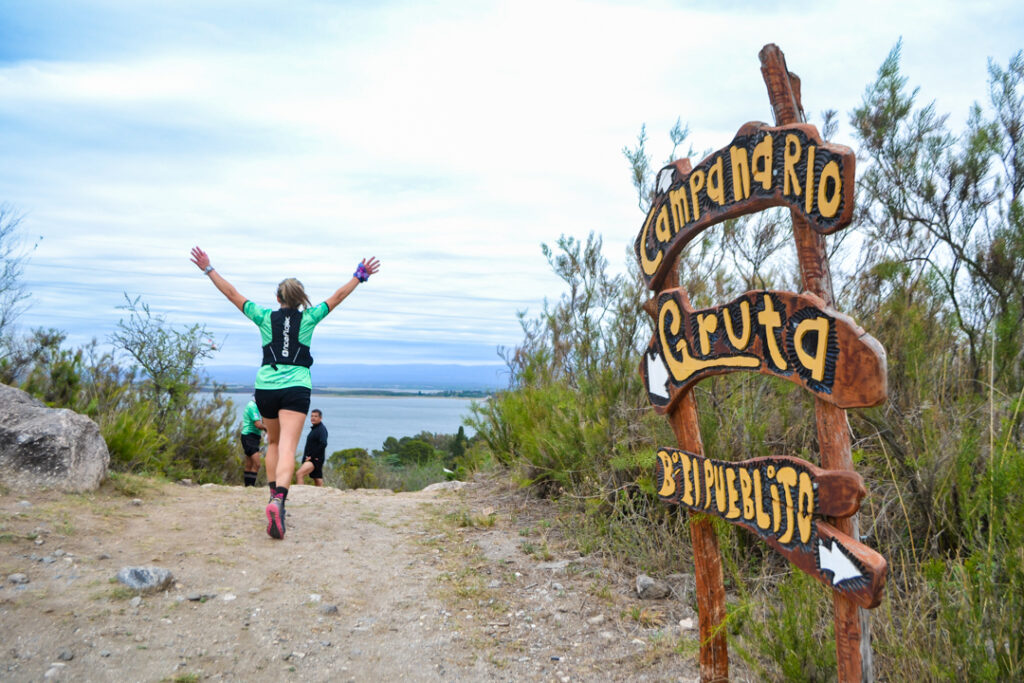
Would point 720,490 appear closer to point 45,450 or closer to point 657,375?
point 657,375

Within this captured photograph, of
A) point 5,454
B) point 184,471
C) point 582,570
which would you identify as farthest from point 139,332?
point 582,570

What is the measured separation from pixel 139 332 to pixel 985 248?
39.2 feet

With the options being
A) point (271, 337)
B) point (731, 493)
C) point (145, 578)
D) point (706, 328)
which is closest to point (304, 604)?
point (145, 578)

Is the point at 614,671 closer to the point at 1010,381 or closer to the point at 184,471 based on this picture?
the point at 1010,381

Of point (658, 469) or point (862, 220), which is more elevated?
point (862, 220)

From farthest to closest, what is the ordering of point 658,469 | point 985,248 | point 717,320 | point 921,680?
point 985,248
point 658,469
point 717,320
point 921,680

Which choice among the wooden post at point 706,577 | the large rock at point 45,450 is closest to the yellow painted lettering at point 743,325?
the wooden post at point 706,577

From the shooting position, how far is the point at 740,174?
3092 millimetres

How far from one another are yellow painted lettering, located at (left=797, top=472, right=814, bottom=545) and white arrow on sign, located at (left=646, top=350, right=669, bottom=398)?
94 cm

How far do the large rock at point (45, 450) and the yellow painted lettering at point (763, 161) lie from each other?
5.82m

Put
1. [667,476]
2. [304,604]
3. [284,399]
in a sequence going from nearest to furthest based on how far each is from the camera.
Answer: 1. [667,476]
2. [304,604]
3. [284,399]

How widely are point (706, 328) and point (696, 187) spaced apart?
68 centimetres

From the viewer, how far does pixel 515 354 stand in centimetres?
938

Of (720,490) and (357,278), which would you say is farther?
(357,278)
